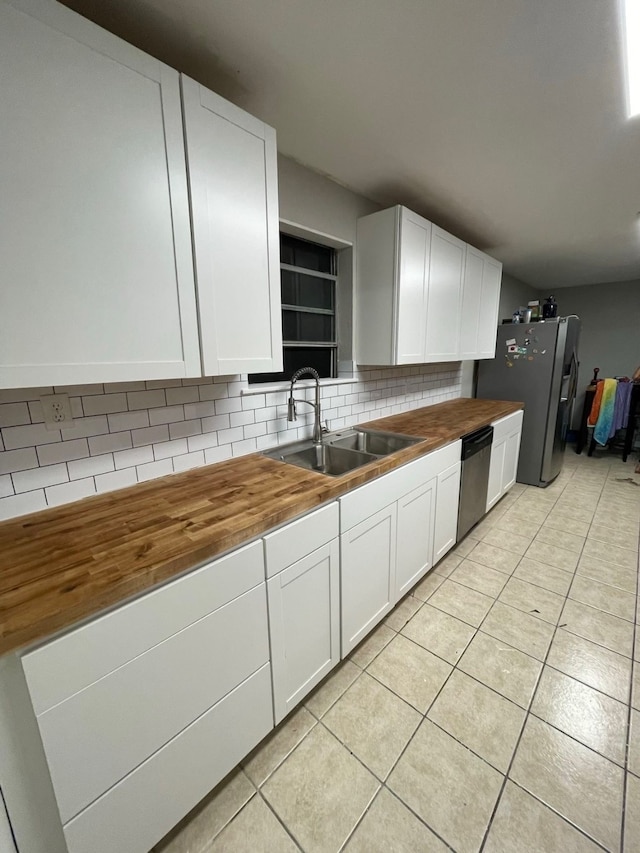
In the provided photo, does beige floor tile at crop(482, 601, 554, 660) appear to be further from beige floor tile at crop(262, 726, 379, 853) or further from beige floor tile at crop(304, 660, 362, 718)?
beige floor tile at crop(262, 726, 379, 853)

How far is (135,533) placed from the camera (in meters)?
1.02

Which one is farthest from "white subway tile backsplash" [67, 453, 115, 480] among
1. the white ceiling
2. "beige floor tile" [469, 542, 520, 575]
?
"beige floor tile" [469, 542, 520, 575]

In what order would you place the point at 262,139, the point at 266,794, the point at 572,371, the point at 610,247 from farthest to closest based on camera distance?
the point at 572,371 → the point at 610,247 → the point at 262,139 → the point at 266,794

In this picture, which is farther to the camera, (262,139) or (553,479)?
(553,479)

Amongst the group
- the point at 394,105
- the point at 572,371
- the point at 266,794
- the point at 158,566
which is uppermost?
the point at 394,105

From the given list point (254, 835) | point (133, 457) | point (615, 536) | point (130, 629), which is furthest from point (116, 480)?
point (615, 536)

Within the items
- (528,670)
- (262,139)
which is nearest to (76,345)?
(262,139)

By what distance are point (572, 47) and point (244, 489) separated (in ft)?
6.41

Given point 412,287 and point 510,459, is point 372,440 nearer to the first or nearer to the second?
point 412,287

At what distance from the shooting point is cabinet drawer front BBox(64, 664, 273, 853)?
0.84 m

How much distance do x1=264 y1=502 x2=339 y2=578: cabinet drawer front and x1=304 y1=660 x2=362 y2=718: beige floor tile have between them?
73 centimetres

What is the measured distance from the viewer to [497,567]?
7.61 feet

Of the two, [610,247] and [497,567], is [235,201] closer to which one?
[497,567]

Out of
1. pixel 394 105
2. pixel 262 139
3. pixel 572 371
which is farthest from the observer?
pixel 572 371
